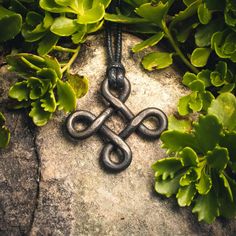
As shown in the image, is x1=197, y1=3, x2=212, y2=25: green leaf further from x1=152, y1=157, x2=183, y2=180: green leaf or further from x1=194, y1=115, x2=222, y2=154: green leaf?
x1=152, y1=157, x2=183, y2=180: green leaf

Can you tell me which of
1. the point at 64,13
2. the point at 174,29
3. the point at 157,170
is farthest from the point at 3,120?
the point at 174,29

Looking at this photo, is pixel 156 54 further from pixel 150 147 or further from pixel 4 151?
pixel 4 151

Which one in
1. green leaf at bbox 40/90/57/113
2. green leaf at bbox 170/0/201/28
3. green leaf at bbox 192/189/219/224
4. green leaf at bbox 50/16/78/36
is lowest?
green leaf at bbox 192/189/219/224

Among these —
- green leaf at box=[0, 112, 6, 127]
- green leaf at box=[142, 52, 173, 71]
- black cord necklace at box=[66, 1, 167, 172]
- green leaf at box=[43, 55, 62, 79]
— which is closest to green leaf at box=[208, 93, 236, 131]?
black cord necklace at box=[66, 1, 167, 172]

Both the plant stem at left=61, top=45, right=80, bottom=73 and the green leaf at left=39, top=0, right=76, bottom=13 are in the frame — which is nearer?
the green leaf at left=39, top=0, right=76, bottom=13

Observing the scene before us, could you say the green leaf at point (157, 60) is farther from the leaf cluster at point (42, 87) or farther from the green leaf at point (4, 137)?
the green leaf at point (4, 137)

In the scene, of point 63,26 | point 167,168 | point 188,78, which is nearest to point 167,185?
point 167,168
